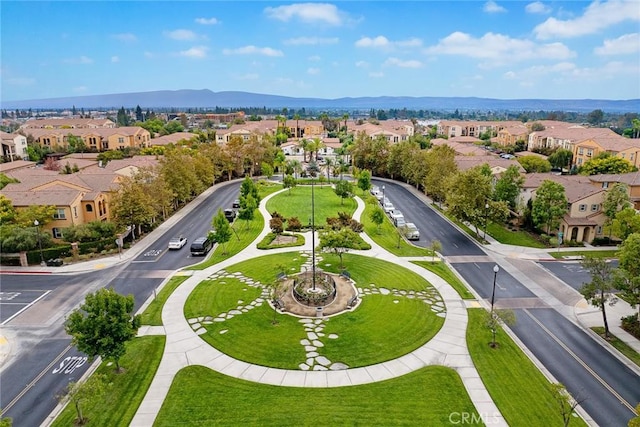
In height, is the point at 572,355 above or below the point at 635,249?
below

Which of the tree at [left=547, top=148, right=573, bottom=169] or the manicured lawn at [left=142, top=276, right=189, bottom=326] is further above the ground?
the tree at [left=547, top=148, right=573, bottom=169]

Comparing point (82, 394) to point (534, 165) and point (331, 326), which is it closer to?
point (331, 326)

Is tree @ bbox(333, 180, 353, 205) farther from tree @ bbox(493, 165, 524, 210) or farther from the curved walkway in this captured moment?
the curved walkway

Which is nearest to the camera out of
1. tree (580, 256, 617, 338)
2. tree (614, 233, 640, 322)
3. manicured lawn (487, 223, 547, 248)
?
tree (614, 233, 640, 322)

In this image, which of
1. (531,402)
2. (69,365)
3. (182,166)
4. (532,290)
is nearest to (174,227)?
(182,166)

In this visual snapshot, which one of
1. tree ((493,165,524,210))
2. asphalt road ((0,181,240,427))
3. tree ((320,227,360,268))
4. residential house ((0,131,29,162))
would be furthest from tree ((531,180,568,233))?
residential house ((0,131,29,162))

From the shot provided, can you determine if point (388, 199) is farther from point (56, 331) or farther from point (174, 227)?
point (56, 331)
